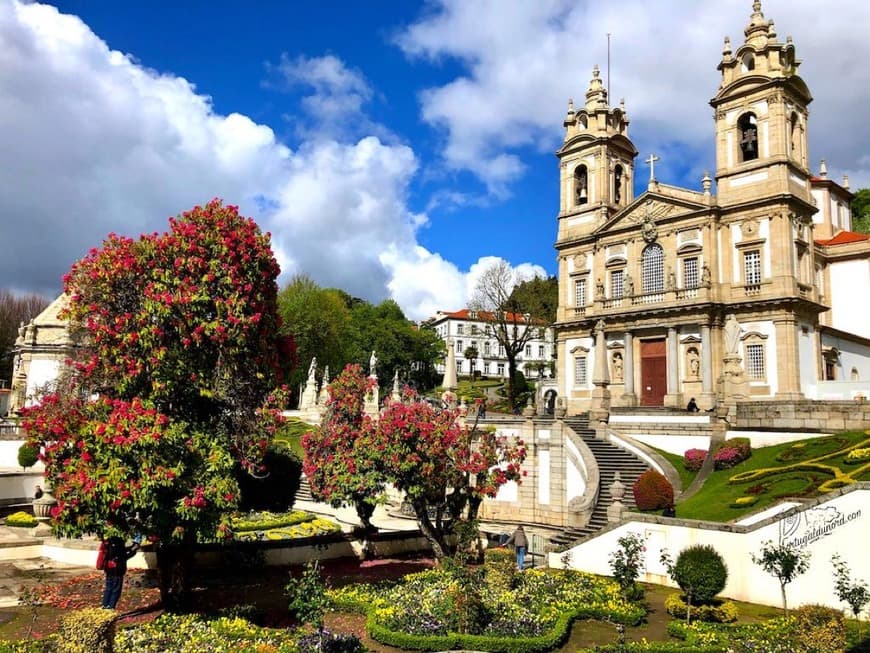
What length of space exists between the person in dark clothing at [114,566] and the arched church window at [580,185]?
3455 cm

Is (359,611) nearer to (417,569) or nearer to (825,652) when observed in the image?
(417,569)

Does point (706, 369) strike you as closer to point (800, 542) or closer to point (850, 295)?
point (850, 295)

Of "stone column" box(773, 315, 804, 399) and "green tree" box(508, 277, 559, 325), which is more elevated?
"green tree" box(508, 277, 559, 325)

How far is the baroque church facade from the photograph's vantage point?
32125 mm

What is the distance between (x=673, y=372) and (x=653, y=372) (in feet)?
4.41

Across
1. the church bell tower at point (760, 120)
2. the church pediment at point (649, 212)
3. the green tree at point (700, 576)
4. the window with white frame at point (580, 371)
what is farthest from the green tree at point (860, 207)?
the green tree at point (700, 576)

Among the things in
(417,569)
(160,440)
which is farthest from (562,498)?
(160,440)

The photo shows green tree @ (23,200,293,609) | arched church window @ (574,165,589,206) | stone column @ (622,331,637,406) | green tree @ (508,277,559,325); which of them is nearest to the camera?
green tree @ (23,200,293,609)

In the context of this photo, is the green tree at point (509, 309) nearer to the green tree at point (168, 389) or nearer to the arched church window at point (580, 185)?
the arched church window at point (580, 185)

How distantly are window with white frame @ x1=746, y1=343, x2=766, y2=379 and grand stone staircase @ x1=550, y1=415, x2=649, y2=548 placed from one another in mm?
9393

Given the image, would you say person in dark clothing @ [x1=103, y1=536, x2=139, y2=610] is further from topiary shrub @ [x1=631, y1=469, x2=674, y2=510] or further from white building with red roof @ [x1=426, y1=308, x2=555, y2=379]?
white building with red roof @ [x1=426, y1=308, x2=555, y2=379]

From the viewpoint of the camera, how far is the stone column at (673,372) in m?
34.3

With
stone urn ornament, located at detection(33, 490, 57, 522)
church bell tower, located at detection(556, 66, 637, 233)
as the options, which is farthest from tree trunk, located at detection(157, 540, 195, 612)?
church bell tower, located at detection(556, 66, 637, 233)

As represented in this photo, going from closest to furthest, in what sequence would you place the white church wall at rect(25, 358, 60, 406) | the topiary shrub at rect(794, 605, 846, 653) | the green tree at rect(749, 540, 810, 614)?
the topiary shrub at rect(794, 605, 846, 653) < the green tree at rect(749, 540, 810, 614) < the white church wall at rect(25, 358, 60, 406)
